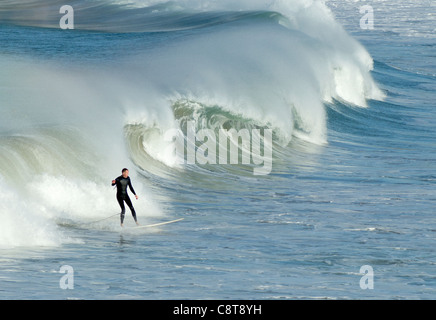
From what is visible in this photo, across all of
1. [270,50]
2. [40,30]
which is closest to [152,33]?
[40,30]

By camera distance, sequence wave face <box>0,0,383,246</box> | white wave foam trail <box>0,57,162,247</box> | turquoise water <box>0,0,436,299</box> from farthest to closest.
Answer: wave face <box>0,0,383,246</box>, white wave foam trail <box>0,57,162,247</box>, turquoise water <box>0,0,436,299</box>

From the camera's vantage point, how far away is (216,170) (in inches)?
655

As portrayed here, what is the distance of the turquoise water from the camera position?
388 inches

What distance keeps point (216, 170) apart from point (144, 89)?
2.87m

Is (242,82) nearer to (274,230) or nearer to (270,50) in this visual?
(270,50)

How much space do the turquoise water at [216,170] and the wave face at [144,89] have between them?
46 mm

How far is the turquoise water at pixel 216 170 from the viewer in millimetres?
9867

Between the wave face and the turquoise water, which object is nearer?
the turquoise water

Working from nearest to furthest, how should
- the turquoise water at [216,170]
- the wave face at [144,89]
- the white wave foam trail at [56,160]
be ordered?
the turquoise water at [216,170] < the white wave foam trail at [56,160] < the wave face at [144,89]

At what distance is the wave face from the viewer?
13211 millimetres

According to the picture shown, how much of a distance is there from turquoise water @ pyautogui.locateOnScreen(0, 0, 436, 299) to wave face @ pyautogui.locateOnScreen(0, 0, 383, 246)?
0.05 metres

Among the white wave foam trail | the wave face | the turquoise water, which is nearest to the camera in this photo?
the turquoise water

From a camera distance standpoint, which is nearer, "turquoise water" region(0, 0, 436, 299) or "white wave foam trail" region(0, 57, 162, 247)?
"turquoise water" region(0, 0, 436, 299)

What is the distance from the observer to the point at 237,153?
18062mm
